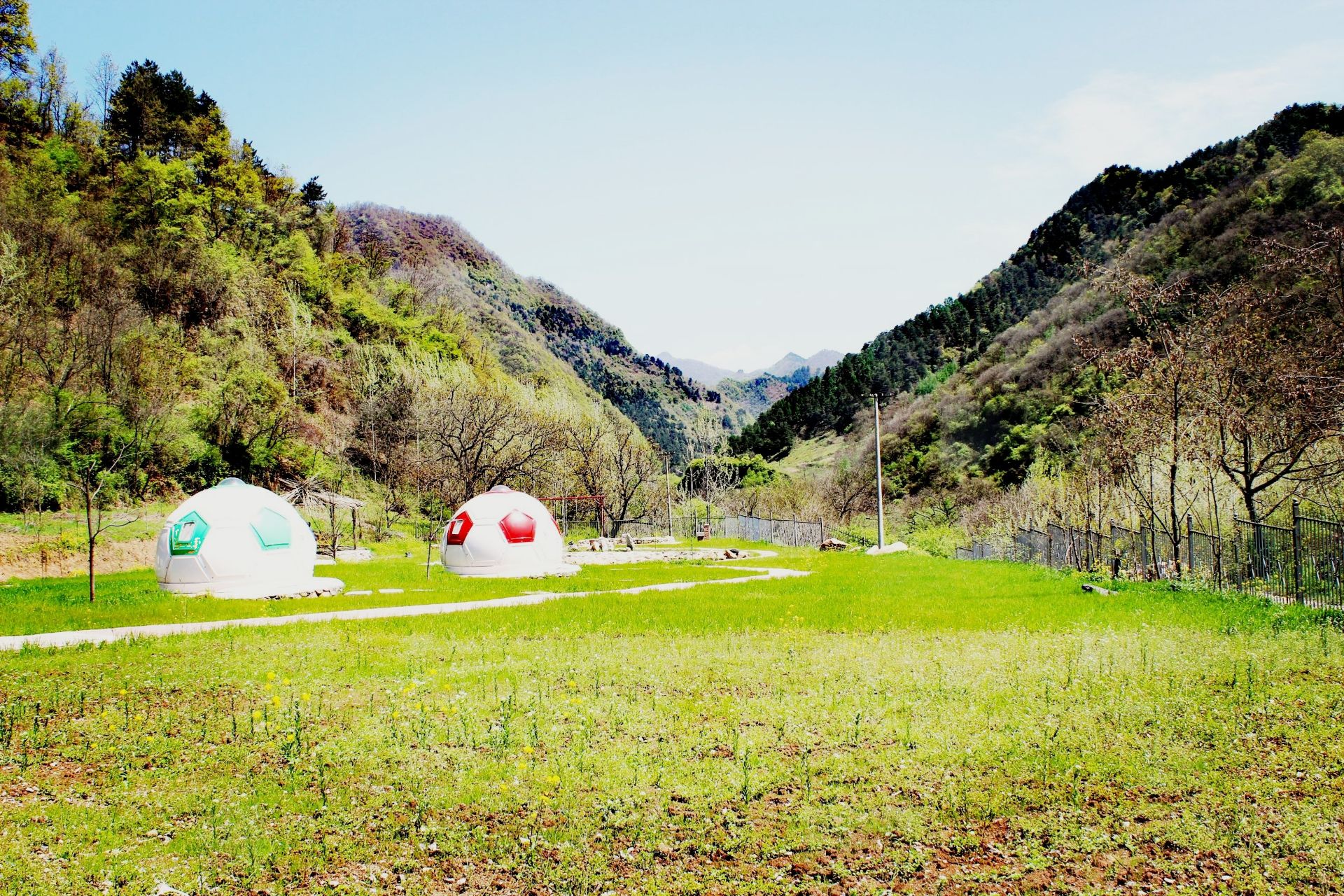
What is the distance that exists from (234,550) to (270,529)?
37.5 inches

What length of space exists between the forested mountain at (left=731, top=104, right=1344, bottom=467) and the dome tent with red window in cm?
1837

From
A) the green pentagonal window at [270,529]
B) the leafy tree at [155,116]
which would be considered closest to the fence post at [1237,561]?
the green pentagonal window at [270,529]

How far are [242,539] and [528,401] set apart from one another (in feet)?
126

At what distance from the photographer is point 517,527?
982 inches

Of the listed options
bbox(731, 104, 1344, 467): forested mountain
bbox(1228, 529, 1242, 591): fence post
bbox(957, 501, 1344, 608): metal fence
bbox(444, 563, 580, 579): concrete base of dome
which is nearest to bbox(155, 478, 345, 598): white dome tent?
bbox(444, 563, 580, 579): concrete base of dome

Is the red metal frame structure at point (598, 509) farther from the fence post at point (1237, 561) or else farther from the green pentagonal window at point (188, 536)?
the fence post at point (1237, 561)

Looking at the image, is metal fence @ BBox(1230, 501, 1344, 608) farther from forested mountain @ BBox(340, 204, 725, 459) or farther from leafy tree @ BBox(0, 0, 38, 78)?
forested mountain @ BBox(340, 204, 725, 459)

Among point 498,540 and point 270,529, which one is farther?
point 498,540

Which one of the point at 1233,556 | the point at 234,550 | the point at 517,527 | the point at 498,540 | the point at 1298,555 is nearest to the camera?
the point at 1298,555

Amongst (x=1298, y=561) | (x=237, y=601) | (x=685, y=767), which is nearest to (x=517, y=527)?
(x=237, y=601)

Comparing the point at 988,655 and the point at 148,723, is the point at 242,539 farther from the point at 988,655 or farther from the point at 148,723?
the point at 988,655

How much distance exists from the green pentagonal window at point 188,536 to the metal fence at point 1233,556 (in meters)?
22.8

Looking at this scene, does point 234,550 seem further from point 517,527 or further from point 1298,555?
point 1298,555

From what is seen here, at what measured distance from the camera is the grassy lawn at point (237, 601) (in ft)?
50.1
